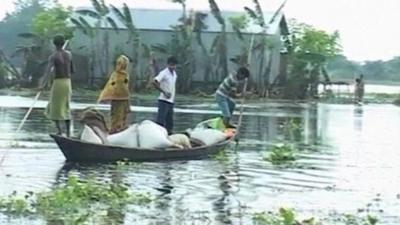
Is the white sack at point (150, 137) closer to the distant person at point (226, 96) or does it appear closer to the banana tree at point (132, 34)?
the distant person at point (226, 96)

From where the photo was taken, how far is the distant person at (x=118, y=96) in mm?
15281

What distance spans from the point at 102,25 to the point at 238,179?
38.6m

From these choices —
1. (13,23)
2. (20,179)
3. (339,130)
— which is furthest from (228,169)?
(13,23)

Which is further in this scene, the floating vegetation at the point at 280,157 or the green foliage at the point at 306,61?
the green foliage at the point at 306,61

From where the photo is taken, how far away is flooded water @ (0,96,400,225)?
976 centimetres

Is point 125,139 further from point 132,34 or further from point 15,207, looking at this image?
point 132,34

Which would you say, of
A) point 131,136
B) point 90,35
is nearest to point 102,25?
point 90,35

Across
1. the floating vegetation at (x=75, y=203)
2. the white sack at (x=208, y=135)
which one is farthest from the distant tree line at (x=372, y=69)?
the floating vegetation at (x=75, y=203)

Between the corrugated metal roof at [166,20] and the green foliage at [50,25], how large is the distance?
0.94 m

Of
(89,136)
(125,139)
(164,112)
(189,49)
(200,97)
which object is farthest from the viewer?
(189,49)

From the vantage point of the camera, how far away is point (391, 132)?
2484 cm

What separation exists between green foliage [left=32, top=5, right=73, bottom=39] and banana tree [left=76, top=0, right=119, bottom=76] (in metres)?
1.44

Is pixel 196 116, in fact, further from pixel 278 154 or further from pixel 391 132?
pixel 278 154

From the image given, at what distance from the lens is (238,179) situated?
1258 centimetres
